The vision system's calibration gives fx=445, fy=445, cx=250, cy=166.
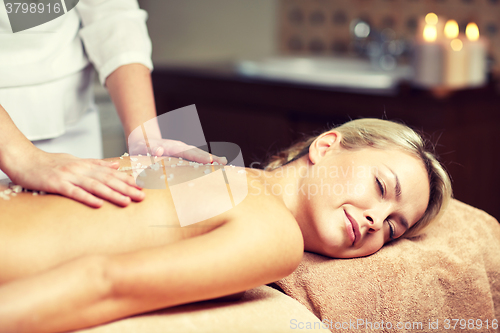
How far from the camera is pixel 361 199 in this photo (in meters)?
0.89

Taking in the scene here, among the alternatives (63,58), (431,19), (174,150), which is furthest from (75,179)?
(431,19)

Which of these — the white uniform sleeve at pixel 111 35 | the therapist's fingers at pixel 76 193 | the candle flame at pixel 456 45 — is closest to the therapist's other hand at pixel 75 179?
the therapist's fingers at pixel 76 193

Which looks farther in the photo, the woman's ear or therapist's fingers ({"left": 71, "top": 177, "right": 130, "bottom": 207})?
the woman's ear

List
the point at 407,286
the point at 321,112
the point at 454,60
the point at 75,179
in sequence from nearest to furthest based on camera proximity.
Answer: the point at 75,179
the point at 407,286
the point at 454,60
the point at 321,112

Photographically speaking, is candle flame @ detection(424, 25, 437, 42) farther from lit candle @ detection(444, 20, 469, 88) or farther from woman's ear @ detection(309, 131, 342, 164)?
woman's ear @ detection(309, 131, 342, 164)

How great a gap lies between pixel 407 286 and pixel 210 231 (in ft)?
1.33

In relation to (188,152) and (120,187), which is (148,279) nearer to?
(120,187)

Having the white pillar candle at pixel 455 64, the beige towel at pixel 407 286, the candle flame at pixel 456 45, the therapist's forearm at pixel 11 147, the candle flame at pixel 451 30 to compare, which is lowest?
the beige towel at pixel 407 286

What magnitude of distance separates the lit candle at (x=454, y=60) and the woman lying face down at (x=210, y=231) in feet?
3.00

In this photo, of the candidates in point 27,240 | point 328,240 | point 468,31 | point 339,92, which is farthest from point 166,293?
point 468,31

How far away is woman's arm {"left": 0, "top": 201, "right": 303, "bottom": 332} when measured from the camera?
59 centimetres

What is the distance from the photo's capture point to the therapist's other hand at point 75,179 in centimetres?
74

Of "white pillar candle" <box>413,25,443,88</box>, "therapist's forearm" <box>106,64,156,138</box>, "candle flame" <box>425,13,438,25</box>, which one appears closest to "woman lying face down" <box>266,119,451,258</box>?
"therapist's forearm" <box>106,64,156,138</box>

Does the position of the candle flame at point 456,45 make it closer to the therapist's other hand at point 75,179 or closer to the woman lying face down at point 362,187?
the woman lying face down at point 362,187
